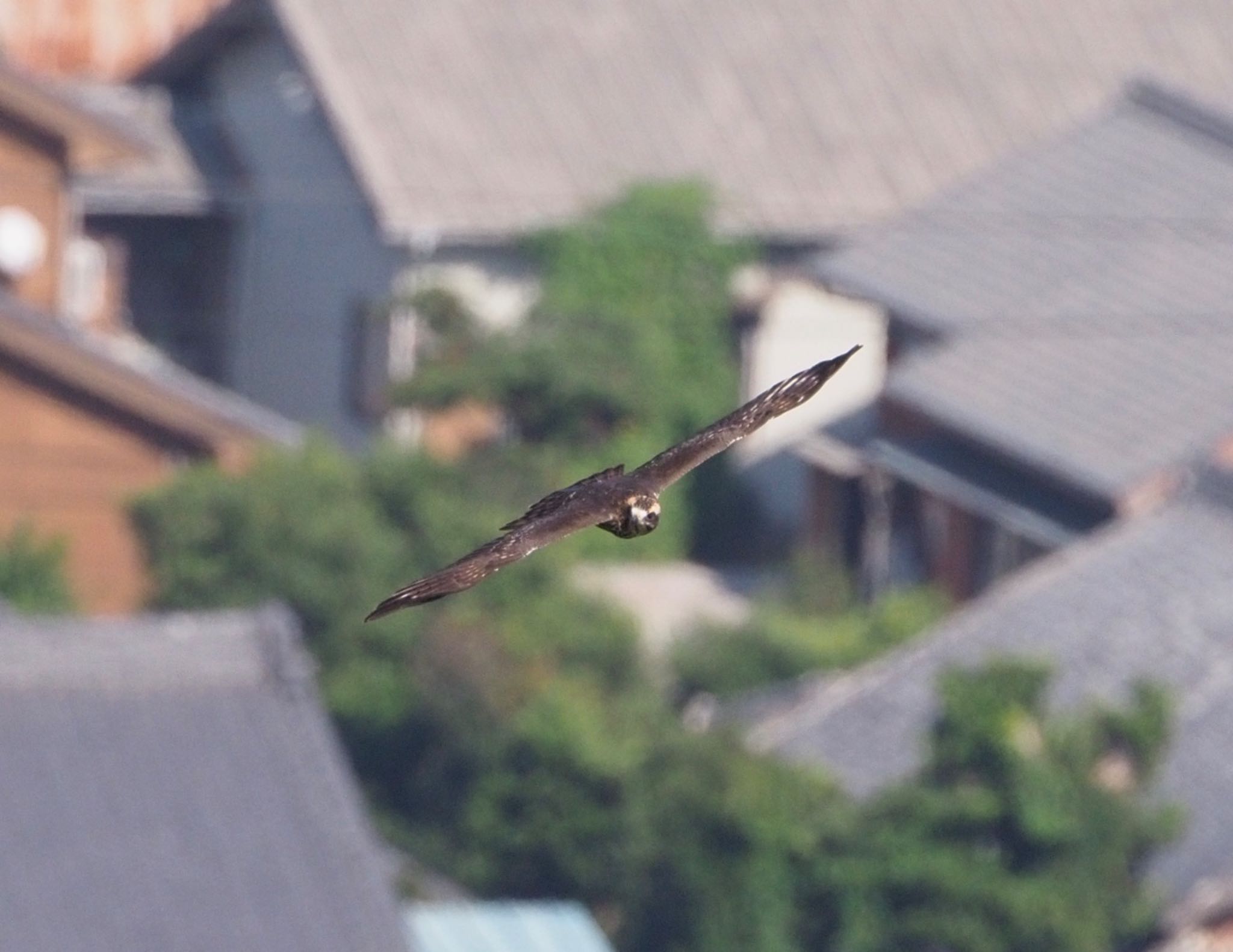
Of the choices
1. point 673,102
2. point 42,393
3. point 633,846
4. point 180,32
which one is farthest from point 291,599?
point 180,32

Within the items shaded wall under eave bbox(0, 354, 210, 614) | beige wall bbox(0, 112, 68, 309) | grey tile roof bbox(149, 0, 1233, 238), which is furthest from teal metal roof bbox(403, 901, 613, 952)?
grey tile roof bbox(149, 0, 1233, 238)

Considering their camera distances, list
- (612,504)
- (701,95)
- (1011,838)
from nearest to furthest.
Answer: (612,504), (1011,838), (701,95)

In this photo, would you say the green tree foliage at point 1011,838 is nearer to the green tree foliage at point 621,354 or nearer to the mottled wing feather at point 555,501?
the green tree foliage at point 621,354

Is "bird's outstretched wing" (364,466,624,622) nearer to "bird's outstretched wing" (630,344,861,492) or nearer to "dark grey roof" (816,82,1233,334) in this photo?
"bird's outstretched wing" (630,344,861,492)

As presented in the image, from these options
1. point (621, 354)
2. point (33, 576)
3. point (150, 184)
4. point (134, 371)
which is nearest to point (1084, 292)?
point (621, 354)

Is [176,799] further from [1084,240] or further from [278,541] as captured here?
[1084,240]

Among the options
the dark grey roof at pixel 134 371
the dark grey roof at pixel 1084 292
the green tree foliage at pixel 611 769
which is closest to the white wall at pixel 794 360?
the dark grey roof at pixel 1084 292
